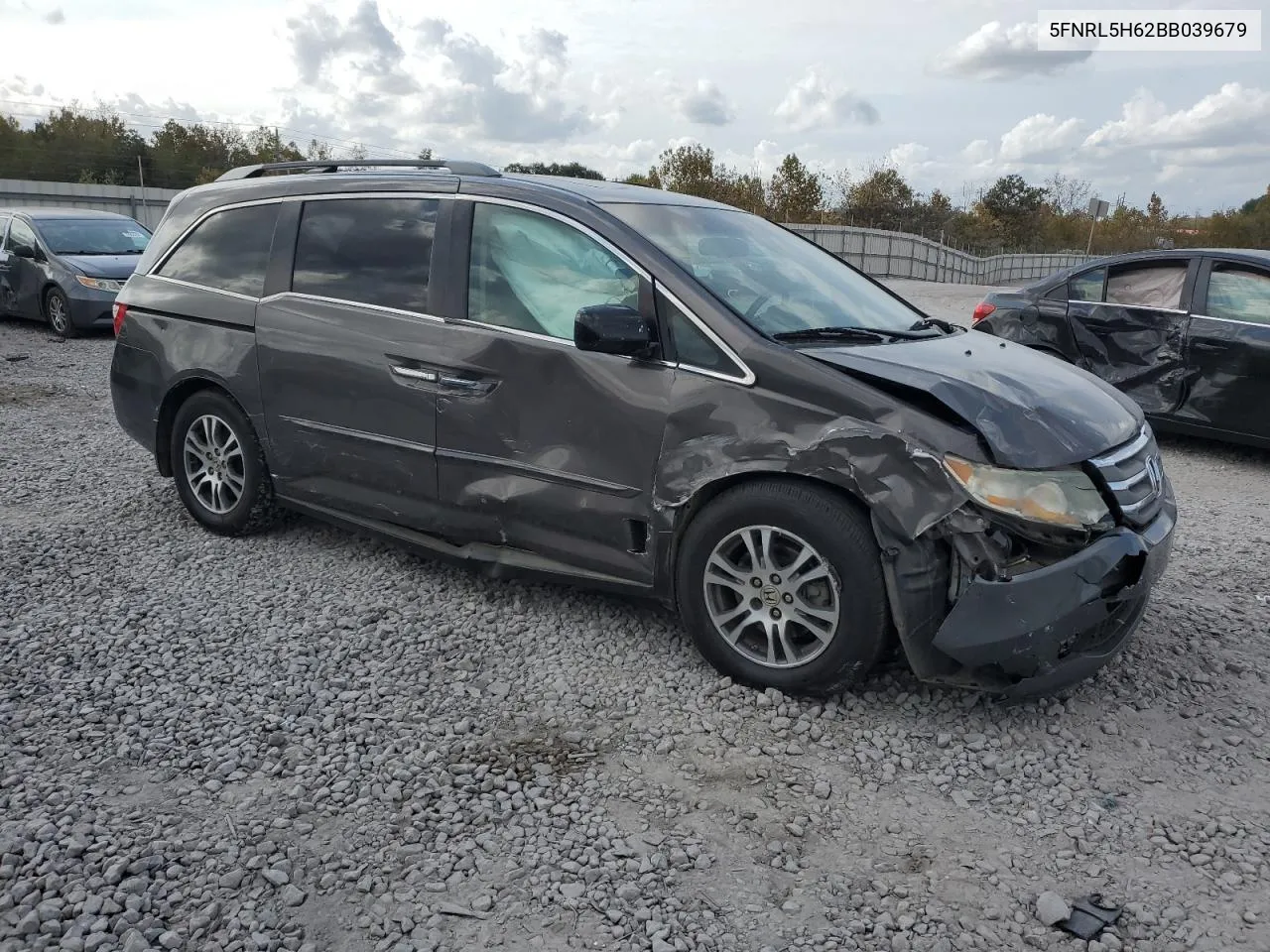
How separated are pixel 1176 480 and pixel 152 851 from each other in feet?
22.0

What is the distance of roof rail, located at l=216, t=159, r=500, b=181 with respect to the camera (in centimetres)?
470

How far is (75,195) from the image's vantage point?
108 ft

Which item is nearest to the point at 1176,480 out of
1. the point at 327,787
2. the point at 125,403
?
the point at 327,787

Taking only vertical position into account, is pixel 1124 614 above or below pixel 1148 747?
above

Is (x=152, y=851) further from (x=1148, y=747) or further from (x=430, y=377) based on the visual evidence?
(x=1148, y=747)

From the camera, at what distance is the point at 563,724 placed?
3.69m

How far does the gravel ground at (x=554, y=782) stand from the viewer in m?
2.71

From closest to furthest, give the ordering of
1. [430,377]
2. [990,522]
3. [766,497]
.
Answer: [990,522]
[766,497]
[430,377]

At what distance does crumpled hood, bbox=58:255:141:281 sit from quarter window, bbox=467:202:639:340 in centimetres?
1066

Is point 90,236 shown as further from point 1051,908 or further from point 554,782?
point 1051,908

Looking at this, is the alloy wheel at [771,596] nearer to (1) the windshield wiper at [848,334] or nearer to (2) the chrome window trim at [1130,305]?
(1) the windshield wiper at [848,334]

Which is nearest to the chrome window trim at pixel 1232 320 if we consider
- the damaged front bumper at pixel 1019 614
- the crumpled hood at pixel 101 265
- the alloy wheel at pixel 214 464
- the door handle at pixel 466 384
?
the damaged front bumper at pixel 1019 614

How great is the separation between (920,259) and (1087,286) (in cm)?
3066

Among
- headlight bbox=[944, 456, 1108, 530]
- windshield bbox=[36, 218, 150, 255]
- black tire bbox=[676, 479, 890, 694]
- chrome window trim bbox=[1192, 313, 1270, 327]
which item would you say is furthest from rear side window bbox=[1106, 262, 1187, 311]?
windshield bbox=[36, 218, 150, 255]
